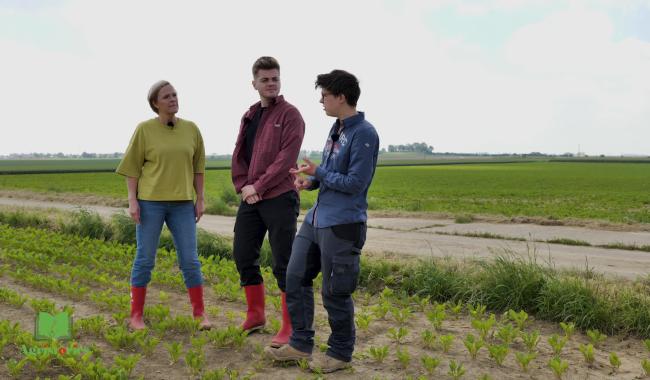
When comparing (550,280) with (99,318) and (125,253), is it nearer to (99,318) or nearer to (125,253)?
(99,318)

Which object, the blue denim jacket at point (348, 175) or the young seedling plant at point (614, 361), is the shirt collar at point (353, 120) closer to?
the blue denim jacket at point (348, 175)

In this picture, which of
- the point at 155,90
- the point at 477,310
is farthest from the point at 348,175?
the point at 477,310

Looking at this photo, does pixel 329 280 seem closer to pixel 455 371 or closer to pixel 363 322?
pixel 455 371

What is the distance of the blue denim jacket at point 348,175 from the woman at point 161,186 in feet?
4.96

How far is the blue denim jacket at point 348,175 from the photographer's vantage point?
12.2 ft

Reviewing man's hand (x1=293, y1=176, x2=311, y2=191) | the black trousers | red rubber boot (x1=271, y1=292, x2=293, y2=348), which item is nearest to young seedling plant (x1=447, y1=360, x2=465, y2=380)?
red rubber boot (x1=271, y1=292, x2=293, y2=348)

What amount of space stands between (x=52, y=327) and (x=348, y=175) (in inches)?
109

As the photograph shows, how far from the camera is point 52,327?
181 inches

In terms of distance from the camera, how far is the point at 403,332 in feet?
15.2

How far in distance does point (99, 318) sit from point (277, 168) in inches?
82.9

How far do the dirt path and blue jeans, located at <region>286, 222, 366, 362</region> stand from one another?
11.8 feet

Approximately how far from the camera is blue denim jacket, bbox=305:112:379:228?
3.71 m

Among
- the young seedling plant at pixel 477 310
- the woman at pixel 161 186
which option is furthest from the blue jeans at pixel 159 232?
the young seedling plant at pixel 477 310

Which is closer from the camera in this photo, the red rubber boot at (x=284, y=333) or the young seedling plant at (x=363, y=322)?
the red rubber boot at (x=284, y=333)
